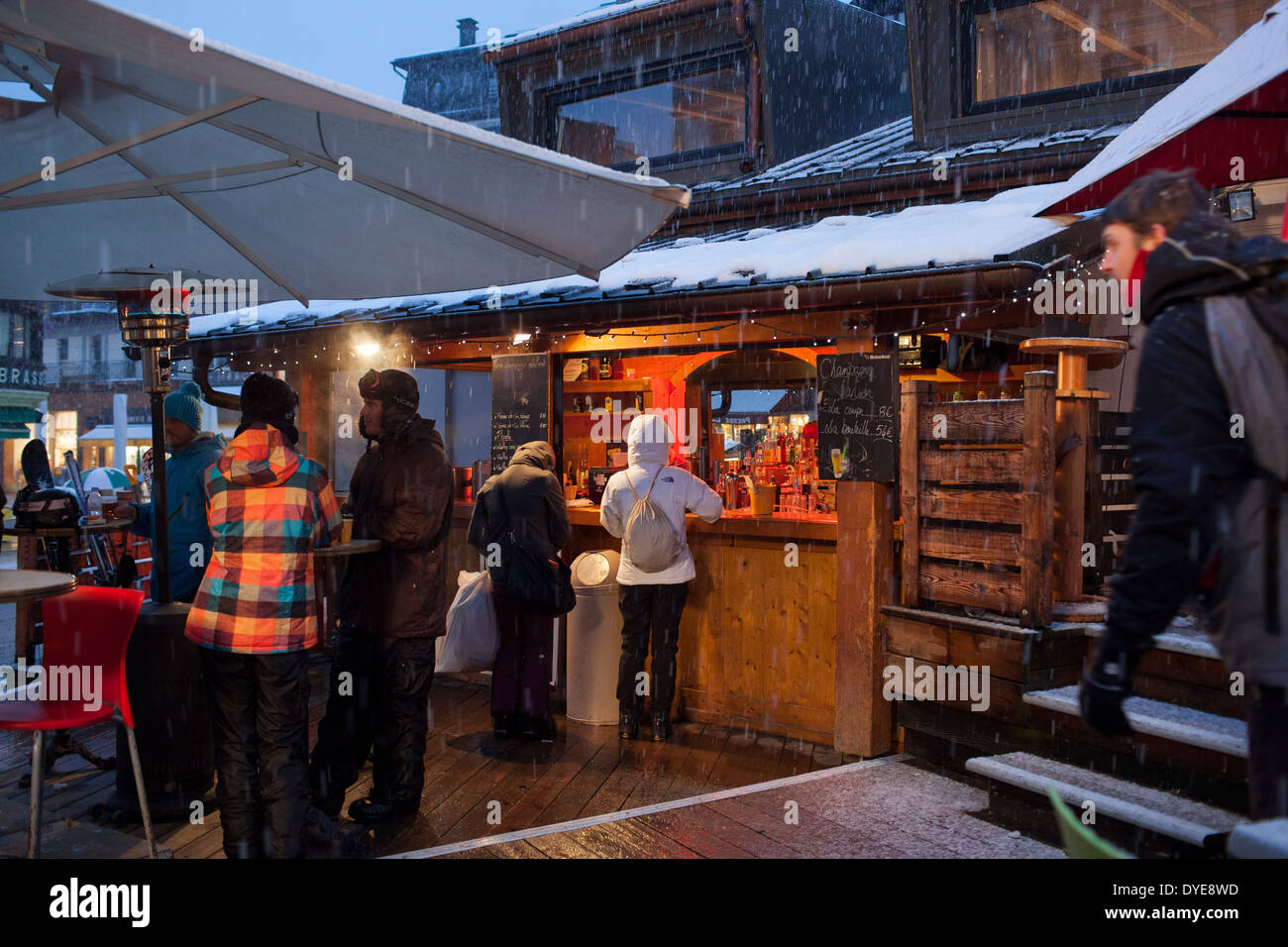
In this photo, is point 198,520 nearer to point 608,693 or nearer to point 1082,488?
point 608,693

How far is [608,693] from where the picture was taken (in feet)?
22.1

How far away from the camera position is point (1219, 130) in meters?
3.84

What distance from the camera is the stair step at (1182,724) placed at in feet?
12.2

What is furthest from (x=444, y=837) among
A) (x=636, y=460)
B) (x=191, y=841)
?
(x=636, y=460)

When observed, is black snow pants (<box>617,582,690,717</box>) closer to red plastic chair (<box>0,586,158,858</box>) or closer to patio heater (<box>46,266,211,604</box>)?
patio heater (<box>46,266,211,604</box>)

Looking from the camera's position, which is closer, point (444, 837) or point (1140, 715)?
point (1140, 715)

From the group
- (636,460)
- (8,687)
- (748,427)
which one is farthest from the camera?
(748,427)

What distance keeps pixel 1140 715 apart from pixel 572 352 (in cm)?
489

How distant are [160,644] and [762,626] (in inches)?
145

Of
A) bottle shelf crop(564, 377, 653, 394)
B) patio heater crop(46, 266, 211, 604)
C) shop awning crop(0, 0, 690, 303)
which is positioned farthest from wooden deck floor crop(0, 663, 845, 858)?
bottle shelf crop(564, 377, 653, 394)

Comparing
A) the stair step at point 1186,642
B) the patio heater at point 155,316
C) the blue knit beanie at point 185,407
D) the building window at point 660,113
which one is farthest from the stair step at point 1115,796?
the building window at point 660,113

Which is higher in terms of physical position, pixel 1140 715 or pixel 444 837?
pixel 1140 715

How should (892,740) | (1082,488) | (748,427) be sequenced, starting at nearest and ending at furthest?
(1082,488) < (892,740) < (748,427)

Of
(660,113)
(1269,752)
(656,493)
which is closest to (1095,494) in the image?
(656,493)
